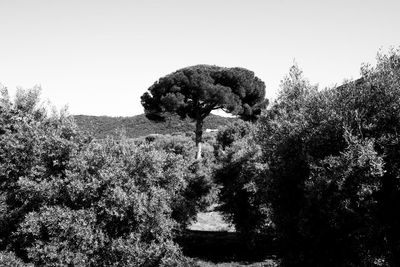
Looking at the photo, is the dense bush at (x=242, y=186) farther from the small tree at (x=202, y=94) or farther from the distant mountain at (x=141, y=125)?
the distant mountain at (x=141, y=125)

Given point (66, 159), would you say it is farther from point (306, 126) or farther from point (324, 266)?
point (324, 266)

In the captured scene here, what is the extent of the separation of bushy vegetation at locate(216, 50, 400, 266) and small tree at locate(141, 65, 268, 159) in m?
30.6

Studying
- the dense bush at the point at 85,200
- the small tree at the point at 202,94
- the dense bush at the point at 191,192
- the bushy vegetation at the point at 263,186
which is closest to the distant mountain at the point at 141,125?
the small tree at the point at 202,94

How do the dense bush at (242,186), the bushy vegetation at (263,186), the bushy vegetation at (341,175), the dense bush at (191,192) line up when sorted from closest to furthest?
the bushy vegetation at (341,175)
the bushy vegetation at (263,186)
the dense bush at (191,192)
the dense bush at (242,186)

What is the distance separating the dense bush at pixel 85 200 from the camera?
50.2ft

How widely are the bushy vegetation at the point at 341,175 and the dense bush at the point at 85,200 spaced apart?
5066 millimetres

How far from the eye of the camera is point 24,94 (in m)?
23.8

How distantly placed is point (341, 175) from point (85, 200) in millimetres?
10555

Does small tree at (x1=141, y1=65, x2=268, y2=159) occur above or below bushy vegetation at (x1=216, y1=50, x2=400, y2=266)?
above

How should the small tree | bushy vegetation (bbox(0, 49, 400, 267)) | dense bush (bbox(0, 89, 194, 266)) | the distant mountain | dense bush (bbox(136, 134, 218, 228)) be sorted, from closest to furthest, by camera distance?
bushy vegetation (bbox(0, 49, 400, 267)), dense bush (bbox(0, 89, 194, 266)), dense bush (bbox(136, 134, 218, 228)), the small tree, the distant mountain

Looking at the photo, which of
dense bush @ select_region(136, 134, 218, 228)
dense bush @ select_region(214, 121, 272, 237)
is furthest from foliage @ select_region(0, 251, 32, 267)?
dense bush @ select_region(214, 121, 272, 237)

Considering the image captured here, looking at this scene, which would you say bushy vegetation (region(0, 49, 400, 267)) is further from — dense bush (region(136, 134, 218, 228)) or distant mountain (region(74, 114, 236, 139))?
distant mountain (region(74, 114, 236, 139))

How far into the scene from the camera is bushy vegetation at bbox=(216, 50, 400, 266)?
11.5m

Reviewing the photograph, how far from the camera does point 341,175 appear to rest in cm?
1172
